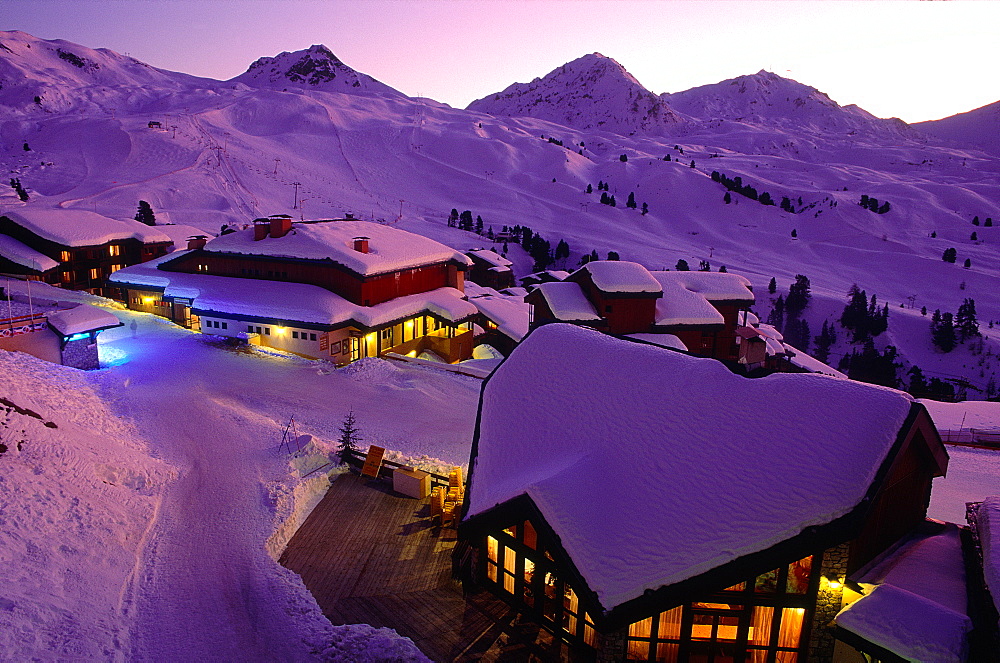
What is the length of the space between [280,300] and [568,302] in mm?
17081

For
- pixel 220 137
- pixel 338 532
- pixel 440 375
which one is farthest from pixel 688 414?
pixel 220 137

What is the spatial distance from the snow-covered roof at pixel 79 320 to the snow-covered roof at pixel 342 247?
10787 millimetres

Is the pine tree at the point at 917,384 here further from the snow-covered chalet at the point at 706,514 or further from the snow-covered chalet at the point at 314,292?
the snow-covered chalet at the point at 706,514

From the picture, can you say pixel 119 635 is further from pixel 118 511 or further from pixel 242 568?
pixel 118 511

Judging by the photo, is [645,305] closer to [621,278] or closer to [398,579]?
[621,278]

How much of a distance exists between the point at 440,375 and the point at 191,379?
11861 mm

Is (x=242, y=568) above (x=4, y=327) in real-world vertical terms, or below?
below

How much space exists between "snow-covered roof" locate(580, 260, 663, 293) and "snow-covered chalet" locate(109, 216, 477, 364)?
9356 millimetres

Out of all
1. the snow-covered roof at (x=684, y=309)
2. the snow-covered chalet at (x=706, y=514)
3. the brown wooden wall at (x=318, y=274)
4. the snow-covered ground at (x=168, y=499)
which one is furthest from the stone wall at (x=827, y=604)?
the brown wooden wall at (x=318, y=274)

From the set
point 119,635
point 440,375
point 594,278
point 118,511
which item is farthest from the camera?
point 594,278

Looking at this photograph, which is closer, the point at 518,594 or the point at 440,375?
the point at 518,594

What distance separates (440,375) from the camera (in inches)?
1268

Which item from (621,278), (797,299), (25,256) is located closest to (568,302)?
(621,278)

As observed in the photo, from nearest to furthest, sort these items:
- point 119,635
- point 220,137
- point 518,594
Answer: point 119,635, point 518,594, point 220,137
